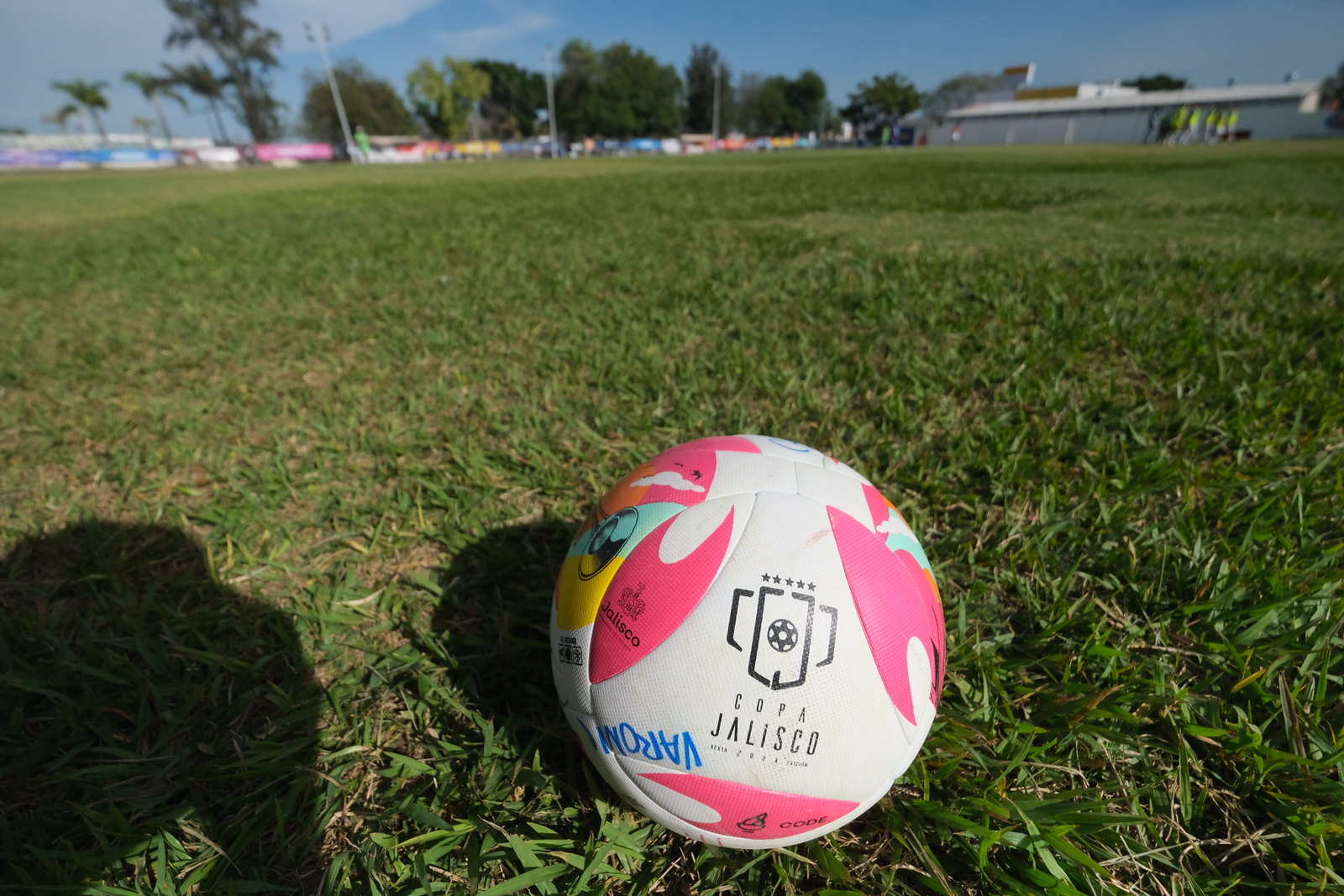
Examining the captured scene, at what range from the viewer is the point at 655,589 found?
1.23 metres

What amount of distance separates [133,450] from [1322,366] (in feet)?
18.3

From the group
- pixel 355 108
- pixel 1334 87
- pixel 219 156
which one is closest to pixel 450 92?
pixel 355 108

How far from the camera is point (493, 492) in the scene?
7.73 feet

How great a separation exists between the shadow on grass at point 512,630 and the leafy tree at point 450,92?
88922 mm

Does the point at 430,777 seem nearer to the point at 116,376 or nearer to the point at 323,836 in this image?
the point at 323,836

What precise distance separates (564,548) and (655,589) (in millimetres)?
976

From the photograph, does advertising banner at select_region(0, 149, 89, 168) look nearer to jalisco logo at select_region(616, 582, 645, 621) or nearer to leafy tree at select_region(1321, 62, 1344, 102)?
jalisco logo at select_region(616, 582, 645, 621)

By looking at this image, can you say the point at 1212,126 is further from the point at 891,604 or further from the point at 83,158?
the point at 83,158

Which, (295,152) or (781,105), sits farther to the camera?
(781,105)

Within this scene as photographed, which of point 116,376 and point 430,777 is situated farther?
point 116,376

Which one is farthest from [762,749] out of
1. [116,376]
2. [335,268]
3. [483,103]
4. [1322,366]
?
[483,103]

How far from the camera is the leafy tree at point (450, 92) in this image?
7531 cm

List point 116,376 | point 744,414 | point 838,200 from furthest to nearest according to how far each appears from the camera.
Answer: point 838,200 → point 116,376 → point 744,414

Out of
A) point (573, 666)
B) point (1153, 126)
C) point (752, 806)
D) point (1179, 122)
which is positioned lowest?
point (752, 806)
